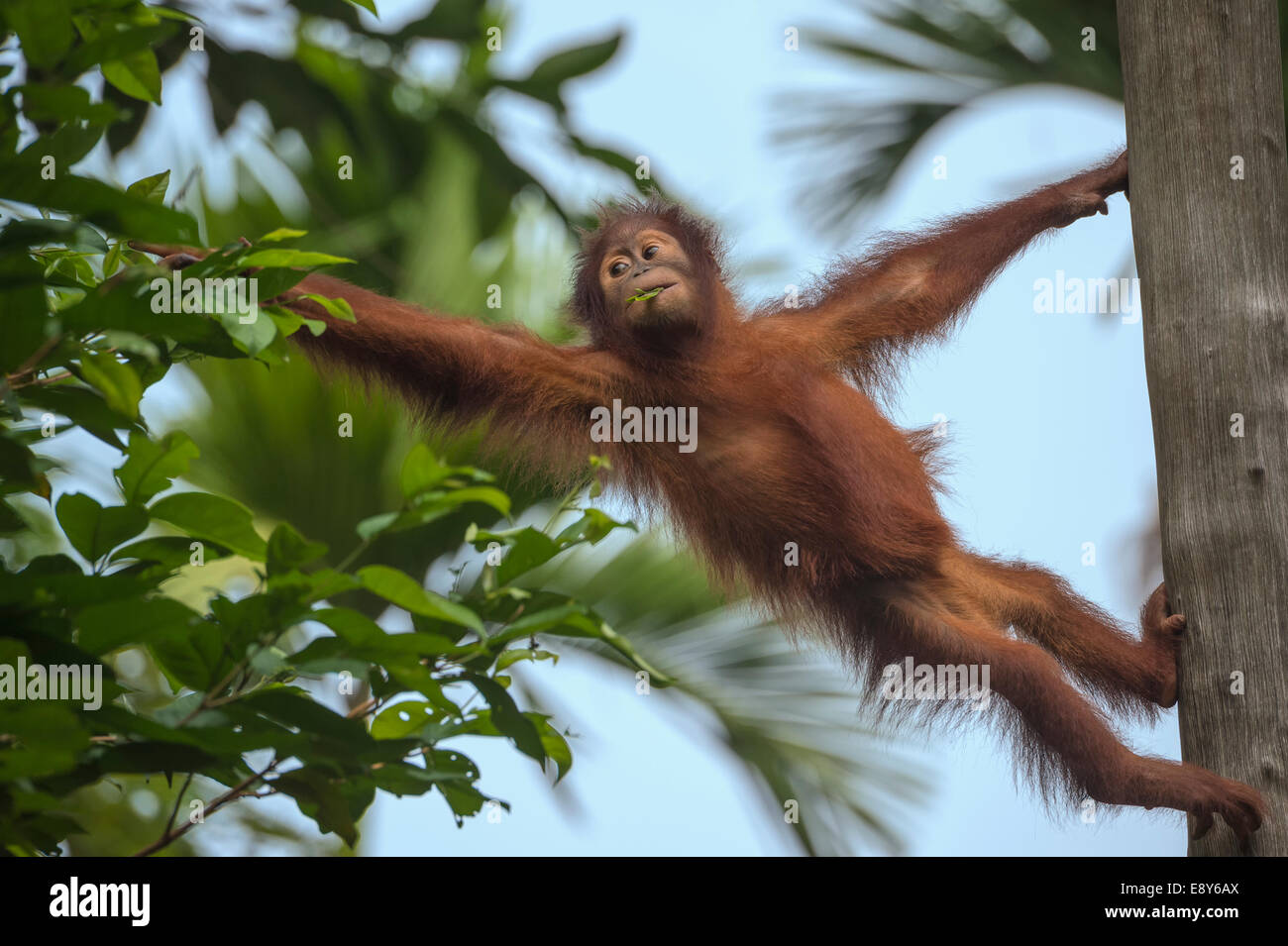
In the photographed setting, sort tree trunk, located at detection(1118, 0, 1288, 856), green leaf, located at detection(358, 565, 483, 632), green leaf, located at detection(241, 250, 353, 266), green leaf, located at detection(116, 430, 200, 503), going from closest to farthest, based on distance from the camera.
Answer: green leaf, located at detection(358, 565, 483, 632), green leaf, located at detection(116, 430, 200, 503), green leaf, located at detection(241, 250, 353, 266), tree trunk, located at detection(1118, 0, 1288, 856)

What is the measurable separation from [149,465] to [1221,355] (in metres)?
2.82

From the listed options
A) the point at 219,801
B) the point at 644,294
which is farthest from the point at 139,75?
the point at 644,294

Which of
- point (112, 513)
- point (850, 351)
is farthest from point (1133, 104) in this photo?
point (112, 513)

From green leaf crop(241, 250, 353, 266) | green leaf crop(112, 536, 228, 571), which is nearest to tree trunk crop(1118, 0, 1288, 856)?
green leaf crop(241, 250, 353, 266)

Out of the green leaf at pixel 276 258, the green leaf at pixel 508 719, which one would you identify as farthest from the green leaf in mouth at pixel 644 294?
the green leaf at pixel 508 719

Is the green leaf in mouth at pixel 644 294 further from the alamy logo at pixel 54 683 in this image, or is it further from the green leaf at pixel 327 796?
the alamy logo at pixel 54 683

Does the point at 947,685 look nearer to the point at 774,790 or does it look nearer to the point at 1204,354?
the point at 1204,354

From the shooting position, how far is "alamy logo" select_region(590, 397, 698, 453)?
14.8 feet

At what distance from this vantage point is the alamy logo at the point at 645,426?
4.52 metres

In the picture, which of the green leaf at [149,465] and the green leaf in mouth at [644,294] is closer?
the green leaf at [149,465]

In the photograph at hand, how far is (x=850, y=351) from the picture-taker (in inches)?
195

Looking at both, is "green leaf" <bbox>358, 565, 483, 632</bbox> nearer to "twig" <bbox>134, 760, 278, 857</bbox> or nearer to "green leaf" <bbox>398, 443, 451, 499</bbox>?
"green leaf" <bbox>398, 443, 451, 499</bbox>
